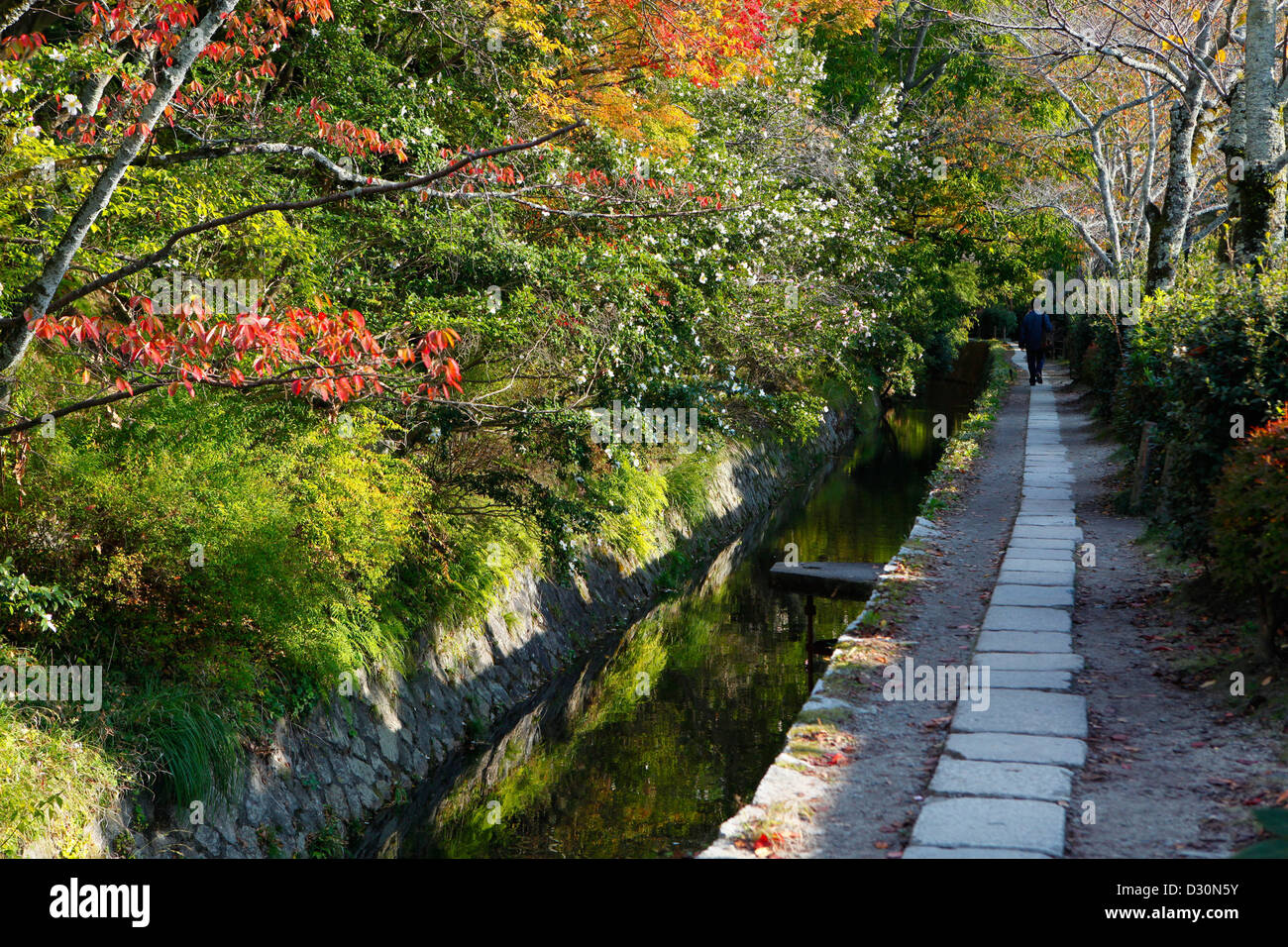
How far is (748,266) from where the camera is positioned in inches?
582

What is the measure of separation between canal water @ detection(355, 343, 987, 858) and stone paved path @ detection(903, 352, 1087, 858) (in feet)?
6.42

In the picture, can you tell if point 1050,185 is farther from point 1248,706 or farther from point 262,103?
point 1248,706

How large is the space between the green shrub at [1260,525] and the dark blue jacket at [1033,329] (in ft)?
71.4

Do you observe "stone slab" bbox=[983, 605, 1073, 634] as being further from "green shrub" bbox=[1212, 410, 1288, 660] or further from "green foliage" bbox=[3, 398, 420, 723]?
"green foliage" bbox=[3, 398, 420, 723]

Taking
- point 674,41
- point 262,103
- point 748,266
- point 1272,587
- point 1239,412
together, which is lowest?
point 1272,587

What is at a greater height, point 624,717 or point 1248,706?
point 1248,706

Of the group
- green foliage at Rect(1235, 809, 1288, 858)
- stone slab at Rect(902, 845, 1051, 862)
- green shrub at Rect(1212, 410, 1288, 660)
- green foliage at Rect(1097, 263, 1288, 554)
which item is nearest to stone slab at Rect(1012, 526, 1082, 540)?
green foliage at Rect(1097, 263, 1288, 554)

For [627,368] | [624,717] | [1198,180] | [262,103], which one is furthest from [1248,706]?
[1198,180]

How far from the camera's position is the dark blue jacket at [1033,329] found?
27.1 meters

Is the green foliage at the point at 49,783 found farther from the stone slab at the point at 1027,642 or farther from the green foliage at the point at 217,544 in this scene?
the stone slab at the point at 1027,642

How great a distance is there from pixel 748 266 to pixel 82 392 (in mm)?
9835

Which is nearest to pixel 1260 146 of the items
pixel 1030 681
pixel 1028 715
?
pixel 1030 681

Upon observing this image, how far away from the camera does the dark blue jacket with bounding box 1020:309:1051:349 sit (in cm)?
2711

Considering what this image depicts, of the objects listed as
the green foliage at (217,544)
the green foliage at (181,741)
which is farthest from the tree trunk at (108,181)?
the green foliage at (181,741)
